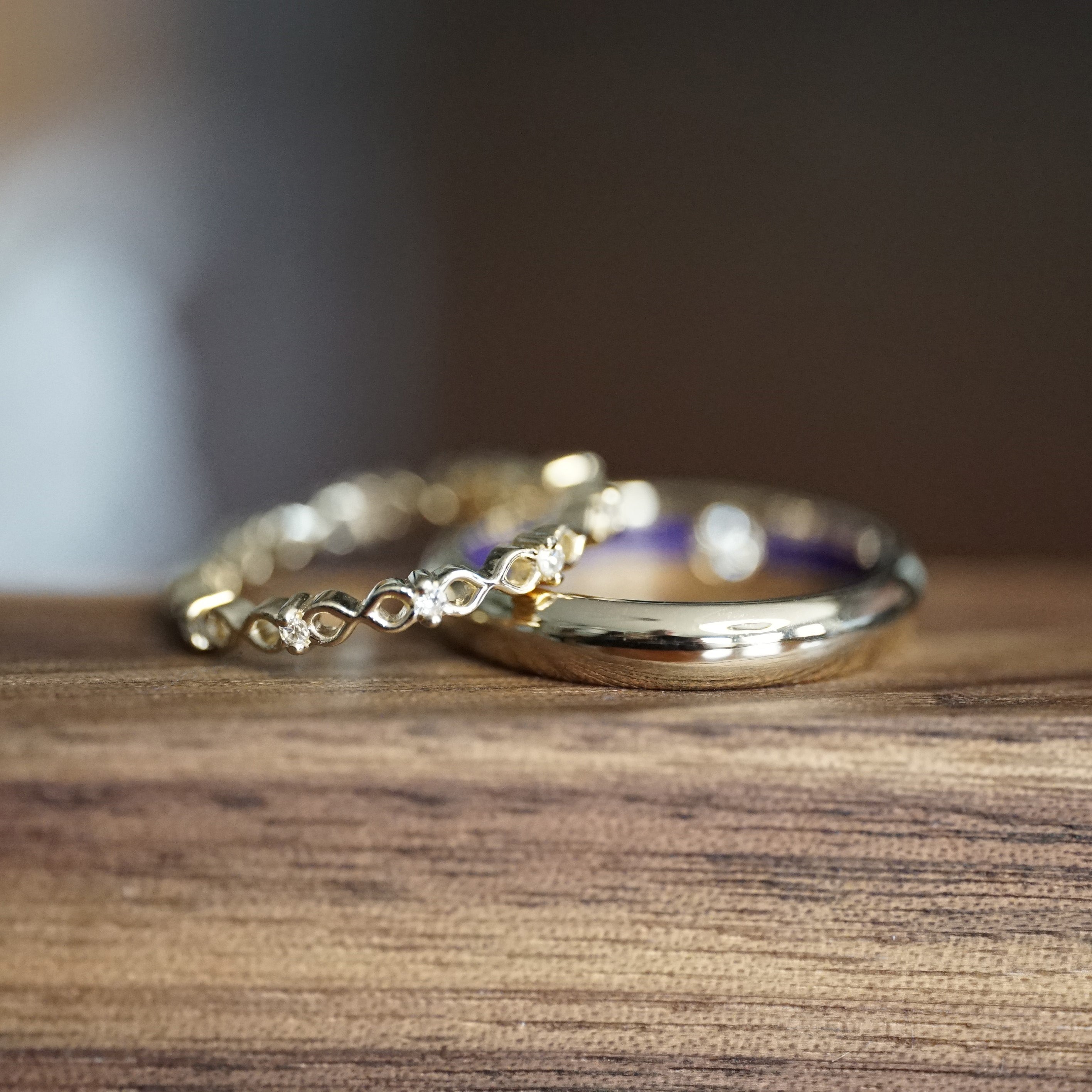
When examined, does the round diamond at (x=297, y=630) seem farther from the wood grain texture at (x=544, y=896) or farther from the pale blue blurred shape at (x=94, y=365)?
the pale blue blurred shape at (x=94, y=365)

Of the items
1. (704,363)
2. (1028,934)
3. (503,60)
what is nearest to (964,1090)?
(1028,934)

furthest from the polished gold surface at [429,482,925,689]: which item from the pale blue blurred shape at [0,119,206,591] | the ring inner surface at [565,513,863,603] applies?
the pale blue blurred shape at [0,119,206,591]

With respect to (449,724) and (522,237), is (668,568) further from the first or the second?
(522,237)

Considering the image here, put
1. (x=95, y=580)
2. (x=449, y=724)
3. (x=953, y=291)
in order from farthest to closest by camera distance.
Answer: (x=953, y=291)
(x=95, y=580)
(x=449, y=724)

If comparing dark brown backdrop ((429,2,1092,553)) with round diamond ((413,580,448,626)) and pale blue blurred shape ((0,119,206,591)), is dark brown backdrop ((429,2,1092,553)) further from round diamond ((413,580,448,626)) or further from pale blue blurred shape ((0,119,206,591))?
round diamond ((413,580,448,626))

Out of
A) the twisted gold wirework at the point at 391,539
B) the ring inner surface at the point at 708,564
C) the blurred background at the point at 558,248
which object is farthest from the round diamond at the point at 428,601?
the blurred background at the point at 558,248

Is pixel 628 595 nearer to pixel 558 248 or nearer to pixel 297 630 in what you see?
pixel 297 630
